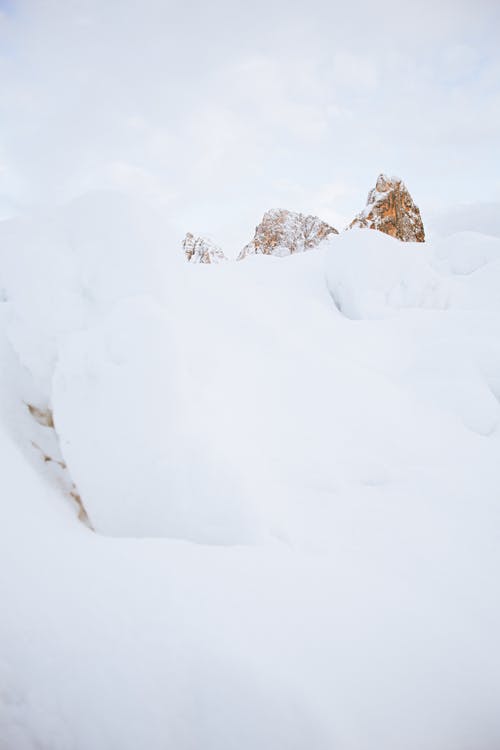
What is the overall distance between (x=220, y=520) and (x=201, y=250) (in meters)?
21.9

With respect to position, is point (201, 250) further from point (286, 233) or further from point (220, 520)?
point (220, 520)

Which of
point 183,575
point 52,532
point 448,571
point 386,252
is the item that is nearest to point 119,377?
point 52,532

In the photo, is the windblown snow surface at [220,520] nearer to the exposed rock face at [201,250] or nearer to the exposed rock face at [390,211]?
the exposed rock face at [390,211]

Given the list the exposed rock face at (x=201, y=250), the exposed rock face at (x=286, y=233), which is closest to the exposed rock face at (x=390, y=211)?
the exposed rock face at (x=286, y=233)

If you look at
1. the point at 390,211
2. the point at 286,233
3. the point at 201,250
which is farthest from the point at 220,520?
the point at 286,233

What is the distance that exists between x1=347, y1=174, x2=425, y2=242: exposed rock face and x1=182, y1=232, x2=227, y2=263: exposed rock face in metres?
8.48

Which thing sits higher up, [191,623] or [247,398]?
[247,398]

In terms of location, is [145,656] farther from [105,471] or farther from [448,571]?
[448,571]

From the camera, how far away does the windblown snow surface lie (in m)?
1.16

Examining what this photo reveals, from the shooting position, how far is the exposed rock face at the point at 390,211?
59.3 ft

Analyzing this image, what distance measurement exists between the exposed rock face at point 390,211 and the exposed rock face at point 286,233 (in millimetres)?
8034

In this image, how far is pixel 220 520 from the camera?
1831mm

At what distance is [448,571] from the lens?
6.01 feet

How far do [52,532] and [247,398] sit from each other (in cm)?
155
